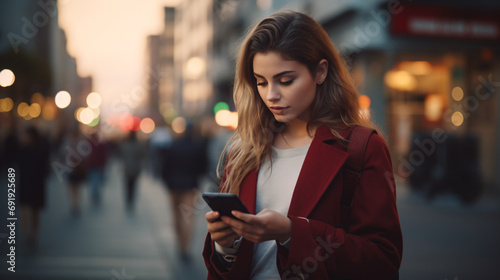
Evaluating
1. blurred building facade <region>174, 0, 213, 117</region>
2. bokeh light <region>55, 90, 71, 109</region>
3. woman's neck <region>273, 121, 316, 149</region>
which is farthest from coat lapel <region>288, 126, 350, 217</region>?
blurred building facade <region>174, 0, 213, 117</region>

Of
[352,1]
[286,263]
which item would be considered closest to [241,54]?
[286,263]

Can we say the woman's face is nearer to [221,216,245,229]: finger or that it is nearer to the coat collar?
the coat collar

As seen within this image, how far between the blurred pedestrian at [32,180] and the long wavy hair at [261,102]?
654 cm

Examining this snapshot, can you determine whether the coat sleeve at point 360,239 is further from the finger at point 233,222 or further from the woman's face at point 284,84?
the woman's face at point 284,84

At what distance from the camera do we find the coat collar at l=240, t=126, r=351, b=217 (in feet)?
5.74

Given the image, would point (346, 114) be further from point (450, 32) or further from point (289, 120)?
point (450, 32)

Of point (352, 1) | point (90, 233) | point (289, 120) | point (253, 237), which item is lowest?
point (90, 233)

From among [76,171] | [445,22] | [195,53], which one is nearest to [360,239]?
[76,171]

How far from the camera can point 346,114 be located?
1959 mm

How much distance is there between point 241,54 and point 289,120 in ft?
1.20

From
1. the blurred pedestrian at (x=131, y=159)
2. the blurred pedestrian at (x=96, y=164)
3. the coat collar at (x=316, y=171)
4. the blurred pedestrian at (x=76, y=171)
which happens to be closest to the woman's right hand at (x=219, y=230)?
the coat collar at (x=316, y=171)

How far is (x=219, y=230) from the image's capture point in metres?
1.72

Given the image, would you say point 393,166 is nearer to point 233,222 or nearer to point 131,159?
point 131,159

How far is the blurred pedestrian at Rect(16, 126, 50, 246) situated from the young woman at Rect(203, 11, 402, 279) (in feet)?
21.5
